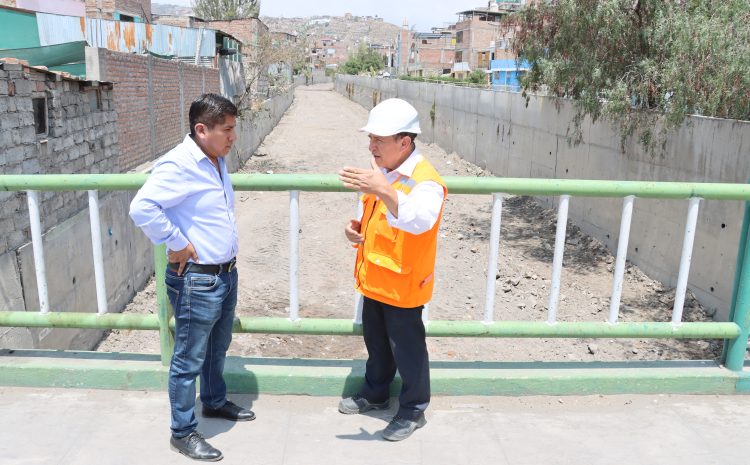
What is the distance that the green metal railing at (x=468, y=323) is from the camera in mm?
3090

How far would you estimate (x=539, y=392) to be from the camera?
3404 mm

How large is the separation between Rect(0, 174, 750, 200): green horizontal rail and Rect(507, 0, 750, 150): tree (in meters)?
5.60

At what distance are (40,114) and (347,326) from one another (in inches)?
184

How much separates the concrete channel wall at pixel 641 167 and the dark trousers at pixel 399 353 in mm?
5342

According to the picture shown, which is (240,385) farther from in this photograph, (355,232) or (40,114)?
(40,114)

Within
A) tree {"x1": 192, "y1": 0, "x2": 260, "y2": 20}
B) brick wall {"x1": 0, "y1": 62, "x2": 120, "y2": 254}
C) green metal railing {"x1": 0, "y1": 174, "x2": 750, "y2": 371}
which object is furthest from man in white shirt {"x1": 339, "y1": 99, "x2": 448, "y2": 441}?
tree {"x1": 192, "y1": 0, "x2": 260, "y2": 20}

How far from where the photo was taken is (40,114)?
6.34m

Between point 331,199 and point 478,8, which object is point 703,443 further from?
point 478,8

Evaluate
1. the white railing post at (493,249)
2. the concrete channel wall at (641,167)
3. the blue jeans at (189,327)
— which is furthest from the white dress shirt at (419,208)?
the concrete channel wall at (641,167)

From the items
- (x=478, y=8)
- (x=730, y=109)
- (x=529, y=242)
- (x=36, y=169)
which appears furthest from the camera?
(x=478, y=8)

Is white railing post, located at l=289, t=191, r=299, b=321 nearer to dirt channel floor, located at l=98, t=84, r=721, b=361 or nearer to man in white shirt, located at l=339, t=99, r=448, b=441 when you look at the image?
man in white shirt, located at l=339, t=99, r=448, b=441

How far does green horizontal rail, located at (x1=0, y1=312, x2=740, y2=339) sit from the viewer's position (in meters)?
3.25

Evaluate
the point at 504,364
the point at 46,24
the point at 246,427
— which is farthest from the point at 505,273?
the point at 46,24

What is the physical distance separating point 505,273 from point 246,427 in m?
6.87
